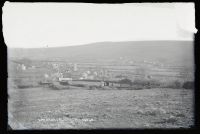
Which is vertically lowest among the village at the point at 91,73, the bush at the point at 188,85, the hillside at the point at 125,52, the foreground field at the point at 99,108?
the foreground field at the point at 99,108

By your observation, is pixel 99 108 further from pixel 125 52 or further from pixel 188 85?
pixel 188 85

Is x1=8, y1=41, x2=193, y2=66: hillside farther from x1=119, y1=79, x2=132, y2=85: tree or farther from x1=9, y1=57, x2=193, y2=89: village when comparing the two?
x1=119, y1=79, x2=132, y2=85: tree

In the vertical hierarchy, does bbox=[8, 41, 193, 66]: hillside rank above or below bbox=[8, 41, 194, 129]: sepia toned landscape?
above

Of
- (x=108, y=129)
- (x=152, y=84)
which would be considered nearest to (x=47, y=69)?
(x=108, y=129)

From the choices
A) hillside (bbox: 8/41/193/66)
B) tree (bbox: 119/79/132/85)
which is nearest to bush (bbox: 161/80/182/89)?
hillside (bbox: 8/41/193/66)

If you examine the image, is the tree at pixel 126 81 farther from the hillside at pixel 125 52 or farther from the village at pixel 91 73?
the hillside at pixel 125 52

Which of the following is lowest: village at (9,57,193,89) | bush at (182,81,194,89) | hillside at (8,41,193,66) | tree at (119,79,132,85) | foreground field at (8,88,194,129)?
foreground field at (8,88,194,129)

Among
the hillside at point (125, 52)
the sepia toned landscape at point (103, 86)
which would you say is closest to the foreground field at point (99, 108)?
the sepia toned landscape at point (103, 86)

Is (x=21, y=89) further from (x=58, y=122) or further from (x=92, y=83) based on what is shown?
(x=92, y=83)
